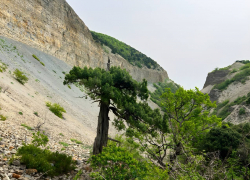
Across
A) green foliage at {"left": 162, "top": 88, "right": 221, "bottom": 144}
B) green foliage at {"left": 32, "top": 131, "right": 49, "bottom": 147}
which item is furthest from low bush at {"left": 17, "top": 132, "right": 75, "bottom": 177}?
green foliage at {"left": 162, "top": 88, "right": 221, "bottom": 144}

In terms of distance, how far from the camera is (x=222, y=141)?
14688 millimetres

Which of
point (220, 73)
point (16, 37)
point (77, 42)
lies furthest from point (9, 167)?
point (220, 73)

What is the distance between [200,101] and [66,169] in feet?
33.3

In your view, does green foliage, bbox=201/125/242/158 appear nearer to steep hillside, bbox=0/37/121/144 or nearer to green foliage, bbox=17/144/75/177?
steep hillside, bbox=0/37/121/144

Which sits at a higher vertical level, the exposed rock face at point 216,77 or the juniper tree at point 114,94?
the exposed rock face at point 216,77

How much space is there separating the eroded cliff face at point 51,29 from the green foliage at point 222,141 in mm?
27860

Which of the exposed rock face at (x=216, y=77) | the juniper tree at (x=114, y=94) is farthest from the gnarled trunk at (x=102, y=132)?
the exposed rock face at (x=216, y=77)

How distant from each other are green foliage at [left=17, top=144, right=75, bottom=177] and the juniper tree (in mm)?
1723

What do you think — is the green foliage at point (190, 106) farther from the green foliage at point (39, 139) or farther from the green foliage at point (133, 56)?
the green foliage at point (133, 56)

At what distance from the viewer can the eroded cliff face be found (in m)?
25.7

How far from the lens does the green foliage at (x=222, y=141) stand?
14.3 meters

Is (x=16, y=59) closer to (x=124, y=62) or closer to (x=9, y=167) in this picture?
(x=9, y=167)

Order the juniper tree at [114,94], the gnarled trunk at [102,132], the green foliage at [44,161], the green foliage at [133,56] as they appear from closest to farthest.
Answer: the green foliage at [44,161] → the juniper tree at [114,94] → the gnarled trunk at [102,132] → the green foliage at [133,56]

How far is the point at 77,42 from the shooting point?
131 feet
